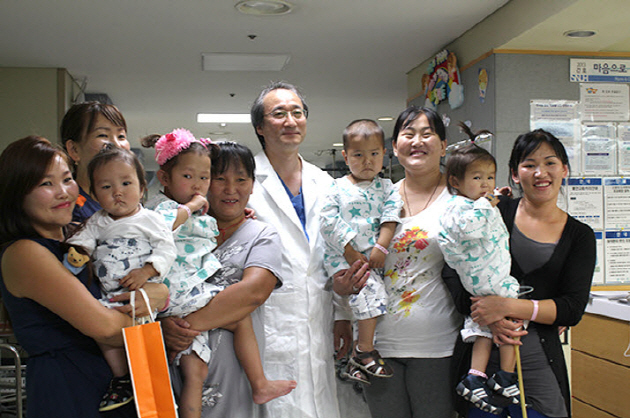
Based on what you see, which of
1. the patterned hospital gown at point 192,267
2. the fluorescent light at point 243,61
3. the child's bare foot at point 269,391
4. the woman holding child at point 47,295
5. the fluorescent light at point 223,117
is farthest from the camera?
the fluorescent light at point 223,117

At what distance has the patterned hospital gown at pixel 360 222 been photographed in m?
2.15

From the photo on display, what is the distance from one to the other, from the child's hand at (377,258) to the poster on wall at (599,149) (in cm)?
268

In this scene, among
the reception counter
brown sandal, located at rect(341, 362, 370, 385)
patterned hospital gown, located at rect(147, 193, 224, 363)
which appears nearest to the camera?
patterned hospital gown, located at rect(147, 193, 224, 363)

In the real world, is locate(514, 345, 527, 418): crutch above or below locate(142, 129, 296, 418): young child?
below

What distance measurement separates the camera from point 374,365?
82.3 inches

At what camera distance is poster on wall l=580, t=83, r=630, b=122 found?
4.19 meters

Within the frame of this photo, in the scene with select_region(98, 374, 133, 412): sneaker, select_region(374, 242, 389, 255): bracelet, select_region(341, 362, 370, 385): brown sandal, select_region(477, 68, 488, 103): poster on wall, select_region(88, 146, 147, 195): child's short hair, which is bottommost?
select_region(341, 362, 370, 385): brown sandal

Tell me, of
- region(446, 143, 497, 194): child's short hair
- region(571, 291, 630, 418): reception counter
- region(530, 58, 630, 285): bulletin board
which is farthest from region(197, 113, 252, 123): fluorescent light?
region(446, 143, 497, 194): child's short hair

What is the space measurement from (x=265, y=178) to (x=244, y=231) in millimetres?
384

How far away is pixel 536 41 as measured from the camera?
398cm

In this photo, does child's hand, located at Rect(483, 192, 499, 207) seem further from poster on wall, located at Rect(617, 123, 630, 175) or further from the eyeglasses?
poster on wall, located at Rect(617, 123, 630, 175)

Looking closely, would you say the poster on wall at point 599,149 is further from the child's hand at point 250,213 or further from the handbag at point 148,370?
the handbag at point 148,370

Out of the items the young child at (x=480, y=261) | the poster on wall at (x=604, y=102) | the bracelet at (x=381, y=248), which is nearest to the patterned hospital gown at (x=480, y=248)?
the young child at (x=480, y=261)

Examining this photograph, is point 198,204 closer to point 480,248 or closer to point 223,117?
point 480,248
